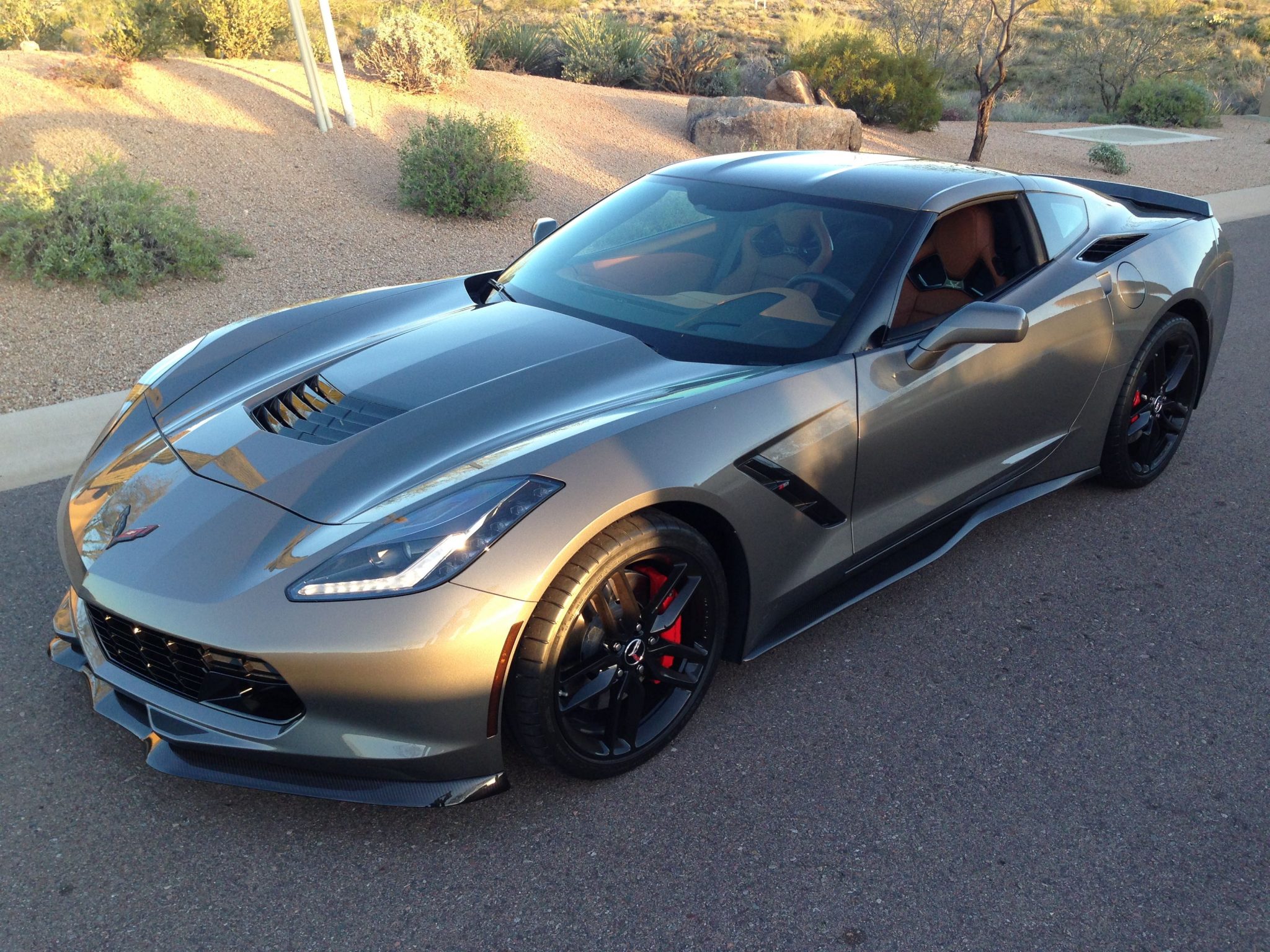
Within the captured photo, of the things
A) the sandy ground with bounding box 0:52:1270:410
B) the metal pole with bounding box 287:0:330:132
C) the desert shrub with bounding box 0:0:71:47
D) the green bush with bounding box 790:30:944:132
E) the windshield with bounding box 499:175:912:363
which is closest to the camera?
the windshield with bounding box 499:175:912:363

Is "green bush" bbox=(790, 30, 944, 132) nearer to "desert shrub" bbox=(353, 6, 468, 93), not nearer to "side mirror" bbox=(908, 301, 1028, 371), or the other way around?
"desert shrub" bbox=(353, 6, 468, 93)

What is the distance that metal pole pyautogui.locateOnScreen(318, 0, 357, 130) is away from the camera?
33.8ft

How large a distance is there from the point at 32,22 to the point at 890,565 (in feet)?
53.3

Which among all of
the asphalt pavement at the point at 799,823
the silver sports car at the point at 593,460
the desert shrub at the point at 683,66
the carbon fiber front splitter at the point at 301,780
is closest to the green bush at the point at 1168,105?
the desert shrub at the point at 683,66

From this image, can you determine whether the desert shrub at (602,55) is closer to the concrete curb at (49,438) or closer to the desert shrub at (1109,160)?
the desert shrub at (1109,160)

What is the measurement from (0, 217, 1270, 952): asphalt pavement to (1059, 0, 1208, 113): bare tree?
893 inches

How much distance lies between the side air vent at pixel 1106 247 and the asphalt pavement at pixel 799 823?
1393 millimetres

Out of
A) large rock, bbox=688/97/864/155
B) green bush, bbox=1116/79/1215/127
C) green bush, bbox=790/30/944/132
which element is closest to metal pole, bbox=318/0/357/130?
large rock, bbox=688/97/864/155

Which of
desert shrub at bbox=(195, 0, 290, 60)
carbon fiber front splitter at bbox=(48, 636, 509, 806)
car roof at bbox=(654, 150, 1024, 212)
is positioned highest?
desert shrub at bbox=(195, 0, 290, 60)

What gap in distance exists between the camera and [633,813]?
107 inches

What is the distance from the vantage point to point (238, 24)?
478 inches

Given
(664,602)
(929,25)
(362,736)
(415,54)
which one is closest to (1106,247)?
(664,602)

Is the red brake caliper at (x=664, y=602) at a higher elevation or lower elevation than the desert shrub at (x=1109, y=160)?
higher

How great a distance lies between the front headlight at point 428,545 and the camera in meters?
2.36
